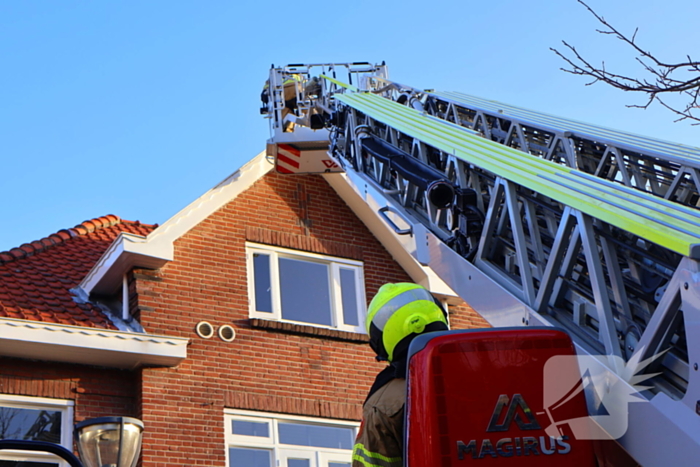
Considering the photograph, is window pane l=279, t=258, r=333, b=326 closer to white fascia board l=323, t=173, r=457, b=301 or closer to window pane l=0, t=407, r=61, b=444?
white fascia board l=323, t=173, r=457, b=301

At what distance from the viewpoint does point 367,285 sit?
12.2 m

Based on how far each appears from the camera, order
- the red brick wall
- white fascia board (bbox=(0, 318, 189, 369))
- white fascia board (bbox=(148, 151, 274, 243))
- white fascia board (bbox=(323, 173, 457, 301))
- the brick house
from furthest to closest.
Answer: white fascia board (bbox=(323, 173, 457, 301))
white fascia board (bbox=(148, 151, 274, 243))
the red brick wall
the brick house
white fascia board (bbox=(0, 318, 189, 369))

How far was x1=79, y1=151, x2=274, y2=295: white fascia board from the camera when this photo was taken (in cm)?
1045

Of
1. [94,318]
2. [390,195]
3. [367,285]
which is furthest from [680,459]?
[367,285]

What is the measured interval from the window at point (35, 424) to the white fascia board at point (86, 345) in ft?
1.49

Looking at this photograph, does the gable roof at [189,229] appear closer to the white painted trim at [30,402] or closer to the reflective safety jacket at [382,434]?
the white painted trim at [30,402]

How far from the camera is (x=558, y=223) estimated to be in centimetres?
541

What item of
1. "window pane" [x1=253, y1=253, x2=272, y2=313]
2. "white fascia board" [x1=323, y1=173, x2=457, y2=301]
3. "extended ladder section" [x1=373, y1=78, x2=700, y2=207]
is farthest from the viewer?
"white fascia board" [x1=323, y1=173, x2=457, y2=301]

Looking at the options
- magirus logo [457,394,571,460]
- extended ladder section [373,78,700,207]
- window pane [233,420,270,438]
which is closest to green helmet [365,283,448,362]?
magirus logo [457,394,571,460]

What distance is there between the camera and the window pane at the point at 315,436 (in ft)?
34.5

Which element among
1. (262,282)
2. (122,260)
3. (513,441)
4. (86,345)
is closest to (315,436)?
(262,282)

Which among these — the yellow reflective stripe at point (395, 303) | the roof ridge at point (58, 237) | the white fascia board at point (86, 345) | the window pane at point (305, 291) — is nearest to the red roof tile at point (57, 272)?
the roof ridge at point (58, 237)

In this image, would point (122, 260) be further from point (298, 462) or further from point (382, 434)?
point (382, 434)

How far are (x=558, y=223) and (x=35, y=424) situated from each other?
20.8 ft
